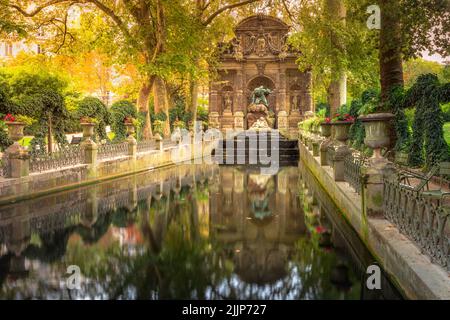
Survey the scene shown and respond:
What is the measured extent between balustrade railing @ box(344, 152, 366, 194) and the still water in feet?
2.77

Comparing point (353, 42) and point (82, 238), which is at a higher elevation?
point (353, 42)

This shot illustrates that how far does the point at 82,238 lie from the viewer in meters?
9.00

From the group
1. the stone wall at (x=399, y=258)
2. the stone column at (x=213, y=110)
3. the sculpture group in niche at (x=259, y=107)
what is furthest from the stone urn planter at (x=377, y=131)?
the stone column at (x=213, y=110)

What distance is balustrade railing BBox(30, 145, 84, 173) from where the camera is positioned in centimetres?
1405

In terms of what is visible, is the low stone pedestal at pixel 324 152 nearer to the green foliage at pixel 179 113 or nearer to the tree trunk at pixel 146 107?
the tree trunk at pixel 146 107

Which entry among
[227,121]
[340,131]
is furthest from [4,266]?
[227,121]

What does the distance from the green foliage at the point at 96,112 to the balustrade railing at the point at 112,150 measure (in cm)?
143

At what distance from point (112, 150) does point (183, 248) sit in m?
11.7

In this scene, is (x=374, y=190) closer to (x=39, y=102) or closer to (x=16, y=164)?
(x=16, y=164)

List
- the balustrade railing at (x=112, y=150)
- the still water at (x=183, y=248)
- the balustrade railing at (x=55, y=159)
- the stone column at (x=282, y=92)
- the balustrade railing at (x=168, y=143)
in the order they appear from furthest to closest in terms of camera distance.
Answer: the stone column at (x=282, y=92) < the balustrade railing at (x=168, y=143) < the balustrade railing at (x=112, y=150) < the balustrade railing at (x=55, y=159) < the still water at (x=183, y=248)

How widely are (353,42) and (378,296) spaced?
15.5 metres

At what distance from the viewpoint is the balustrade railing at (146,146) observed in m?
22.1

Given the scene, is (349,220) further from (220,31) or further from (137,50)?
(220,31)
